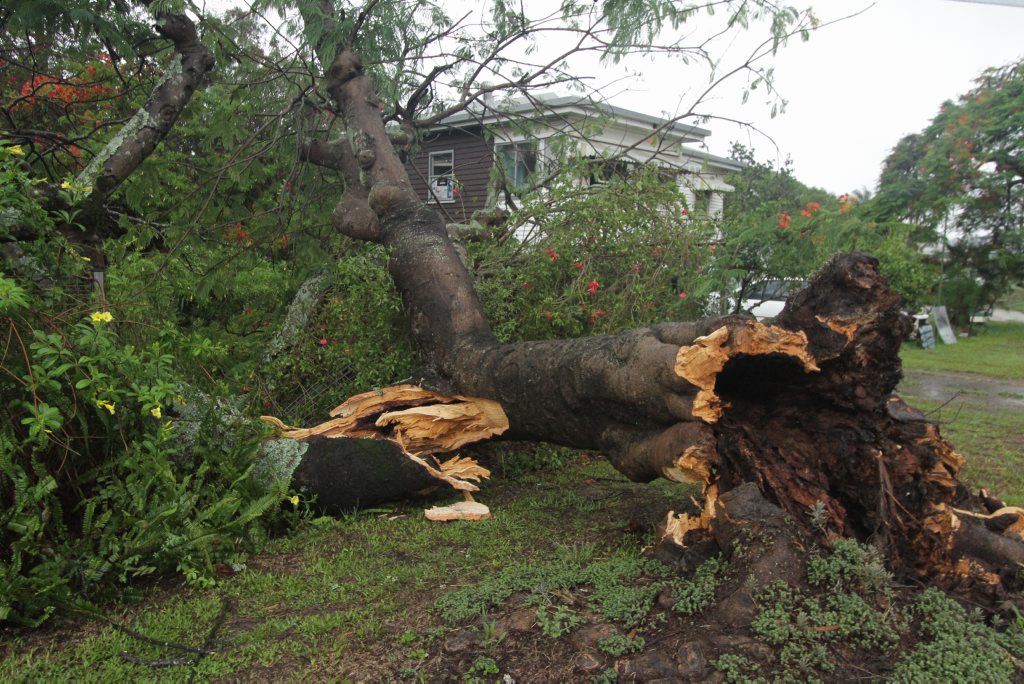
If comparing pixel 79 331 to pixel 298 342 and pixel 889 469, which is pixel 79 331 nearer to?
pixel 298 342

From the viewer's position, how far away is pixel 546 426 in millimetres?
4492

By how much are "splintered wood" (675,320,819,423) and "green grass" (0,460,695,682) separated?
821 millimetres

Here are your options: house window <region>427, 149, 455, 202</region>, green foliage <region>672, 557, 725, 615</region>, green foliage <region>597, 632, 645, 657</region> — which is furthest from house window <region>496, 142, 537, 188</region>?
green foliage <region>597, 632, 645, 657</region>

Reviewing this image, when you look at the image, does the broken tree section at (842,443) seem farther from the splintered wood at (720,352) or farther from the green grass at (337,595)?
the green grass at (337,595)

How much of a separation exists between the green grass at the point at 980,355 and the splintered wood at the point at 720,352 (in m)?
10.3

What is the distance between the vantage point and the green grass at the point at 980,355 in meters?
13.0

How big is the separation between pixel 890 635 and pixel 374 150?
211 inches

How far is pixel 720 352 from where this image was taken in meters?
3.33

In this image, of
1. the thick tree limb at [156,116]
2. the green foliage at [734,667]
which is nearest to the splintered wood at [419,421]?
the thick tree limb at [156,116]

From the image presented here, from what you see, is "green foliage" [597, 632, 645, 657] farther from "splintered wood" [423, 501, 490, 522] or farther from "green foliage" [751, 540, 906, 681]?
"splintered wood" [423, 501, 490, 522]

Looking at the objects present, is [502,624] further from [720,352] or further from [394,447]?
[394,447]

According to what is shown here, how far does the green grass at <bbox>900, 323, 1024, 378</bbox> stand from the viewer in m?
13.0

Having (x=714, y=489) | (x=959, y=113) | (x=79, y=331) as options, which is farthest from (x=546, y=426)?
(x=959, y=113)

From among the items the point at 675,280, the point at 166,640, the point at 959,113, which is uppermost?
the point at 959,113
